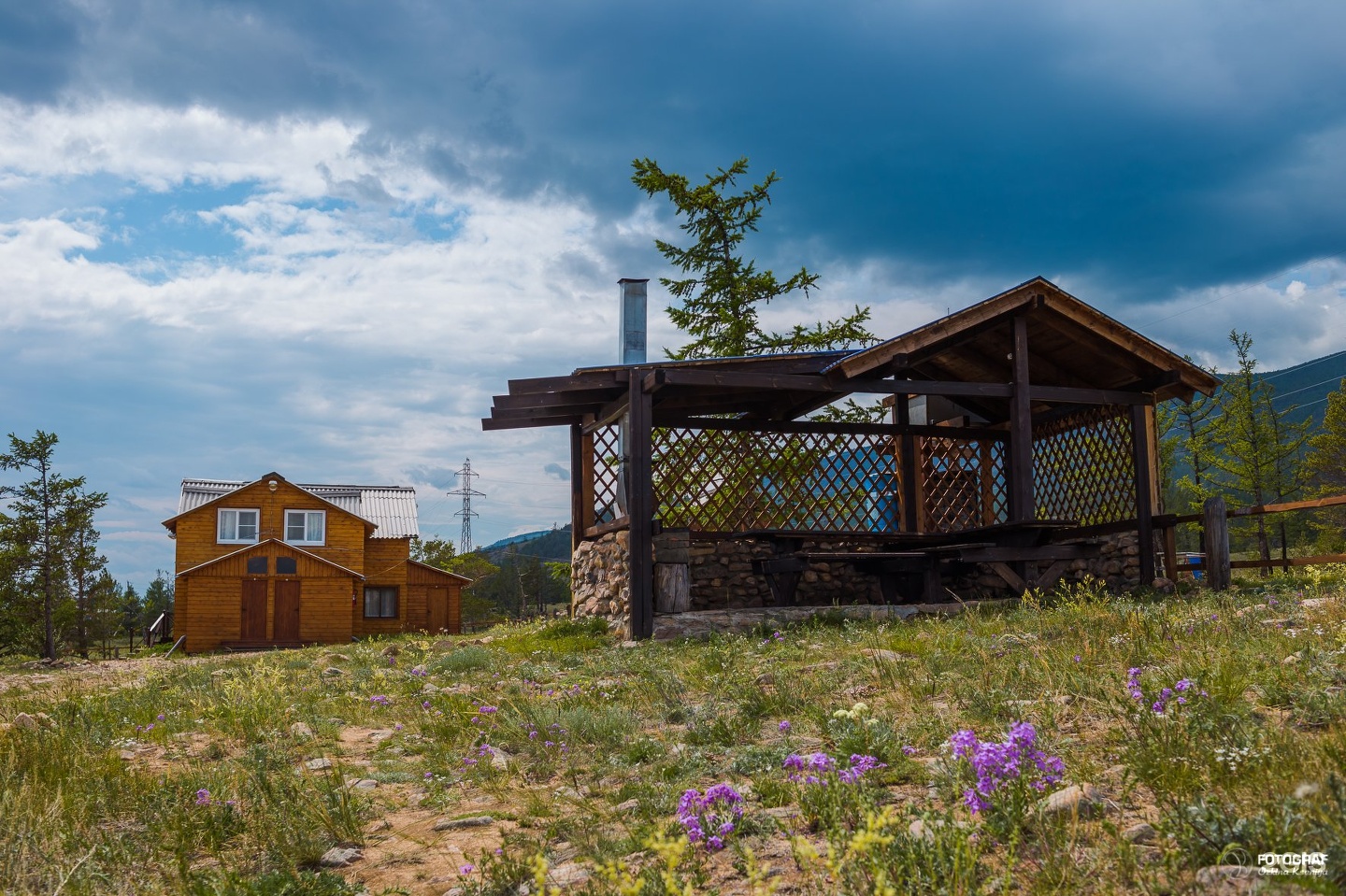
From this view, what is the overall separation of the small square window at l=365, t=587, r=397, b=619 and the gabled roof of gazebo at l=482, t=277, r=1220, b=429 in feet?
82.7

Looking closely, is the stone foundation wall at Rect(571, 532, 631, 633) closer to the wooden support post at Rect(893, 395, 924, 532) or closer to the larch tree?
the wooden support post at Rect(893, 395, 924, 532)

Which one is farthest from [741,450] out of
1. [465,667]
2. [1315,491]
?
[1315,491]

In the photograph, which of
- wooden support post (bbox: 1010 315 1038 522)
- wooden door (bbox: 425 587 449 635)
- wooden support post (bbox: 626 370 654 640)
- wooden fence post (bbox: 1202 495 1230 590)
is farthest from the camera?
wooden door (bbox: 425 587 449 635)

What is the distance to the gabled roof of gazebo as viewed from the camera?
1343cm

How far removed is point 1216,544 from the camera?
1407cm

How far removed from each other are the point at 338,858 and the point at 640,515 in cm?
888

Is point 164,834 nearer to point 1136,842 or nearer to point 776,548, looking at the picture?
point 1136,842

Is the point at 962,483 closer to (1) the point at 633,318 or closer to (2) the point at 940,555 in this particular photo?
(2) the point at 940,555

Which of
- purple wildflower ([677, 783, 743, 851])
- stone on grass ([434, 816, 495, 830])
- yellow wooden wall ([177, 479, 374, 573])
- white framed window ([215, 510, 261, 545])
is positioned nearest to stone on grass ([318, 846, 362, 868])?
stone on grass ([434, 816, 495, 830])

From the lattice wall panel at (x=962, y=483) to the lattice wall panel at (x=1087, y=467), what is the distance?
2.67 ft

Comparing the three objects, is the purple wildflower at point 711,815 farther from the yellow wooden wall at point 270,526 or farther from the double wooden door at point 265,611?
the yellow wooden wall at point 270,526

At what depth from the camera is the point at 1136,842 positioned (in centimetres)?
300

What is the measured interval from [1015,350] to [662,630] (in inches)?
281

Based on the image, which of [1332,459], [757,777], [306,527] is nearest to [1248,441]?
[1332,459]
